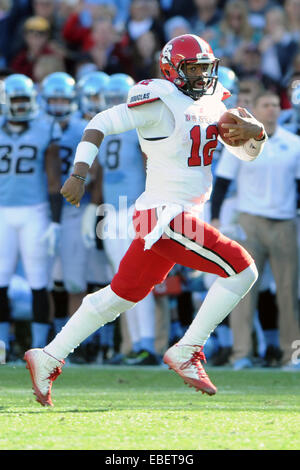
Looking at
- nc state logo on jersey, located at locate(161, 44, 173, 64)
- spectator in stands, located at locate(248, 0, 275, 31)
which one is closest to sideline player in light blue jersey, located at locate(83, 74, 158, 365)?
nc state logo on jersey, located at locate(161, 44, 173, 64)

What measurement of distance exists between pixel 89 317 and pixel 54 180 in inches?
125

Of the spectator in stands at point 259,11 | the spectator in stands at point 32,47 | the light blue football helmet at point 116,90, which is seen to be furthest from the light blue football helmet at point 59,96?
the spectator in stands at point 259,11

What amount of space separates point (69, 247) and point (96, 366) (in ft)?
3.38

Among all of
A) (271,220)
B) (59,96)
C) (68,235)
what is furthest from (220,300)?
(59,96)

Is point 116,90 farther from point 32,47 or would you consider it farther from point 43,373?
point 43,373

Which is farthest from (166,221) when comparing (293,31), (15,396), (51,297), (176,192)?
(293,31)

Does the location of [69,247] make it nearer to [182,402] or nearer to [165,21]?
[182,402]

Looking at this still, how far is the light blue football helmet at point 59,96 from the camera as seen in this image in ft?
29.0

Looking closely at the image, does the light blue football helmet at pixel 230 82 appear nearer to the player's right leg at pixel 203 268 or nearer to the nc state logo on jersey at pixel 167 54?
the nc state logo on jersey at pixel 167 54

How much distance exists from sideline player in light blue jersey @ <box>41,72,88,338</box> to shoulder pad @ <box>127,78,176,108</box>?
10.9ft

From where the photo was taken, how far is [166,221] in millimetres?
5109

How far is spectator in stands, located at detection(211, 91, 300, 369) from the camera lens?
8078mm

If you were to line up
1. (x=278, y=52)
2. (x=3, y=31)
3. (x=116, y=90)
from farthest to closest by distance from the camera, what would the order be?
(x=3, y=31) < (x=278, y=52) < (x=116, y=90)

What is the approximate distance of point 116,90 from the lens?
8.72 m
